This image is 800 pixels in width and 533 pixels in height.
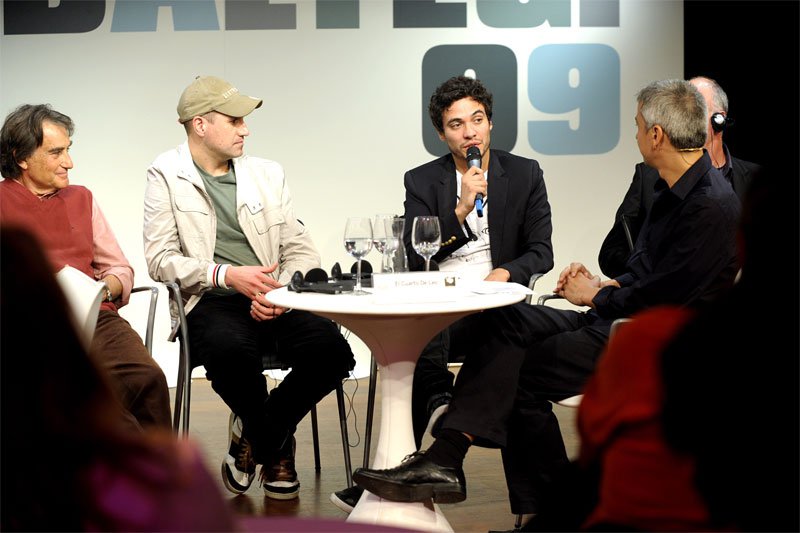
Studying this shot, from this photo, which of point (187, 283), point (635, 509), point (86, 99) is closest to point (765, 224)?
point (635, 509)

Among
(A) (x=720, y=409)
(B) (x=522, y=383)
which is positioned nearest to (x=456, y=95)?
(B) (x=522, y=383)

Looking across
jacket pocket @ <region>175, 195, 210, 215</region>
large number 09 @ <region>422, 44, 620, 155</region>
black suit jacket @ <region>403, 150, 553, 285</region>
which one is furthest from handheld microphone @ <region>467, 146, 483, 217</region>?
large number 09 @ <region>422, 44, 620, 155</region>

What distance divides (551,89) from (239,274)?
127 inches

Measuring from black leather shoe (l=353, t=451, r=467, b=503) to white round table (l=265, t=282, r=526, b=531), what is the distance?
3.1 inches

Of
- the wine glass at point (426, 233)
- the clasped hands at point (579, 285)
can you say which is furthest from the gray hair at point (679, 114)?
the wine glass at point (426, 233)

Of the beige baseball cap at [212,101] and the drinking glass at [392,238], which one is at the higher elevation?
the beige baseball cap at [212,101]

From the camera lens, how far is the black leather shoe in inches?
110

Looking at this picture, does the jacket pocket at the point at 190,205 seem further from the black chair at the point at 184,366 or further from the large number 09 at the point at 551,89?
the large number 09 at the point at 551,89

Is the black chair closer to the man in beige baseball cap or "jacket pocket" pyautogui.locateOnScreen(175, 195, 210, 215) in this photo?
the man in beige baseball cap

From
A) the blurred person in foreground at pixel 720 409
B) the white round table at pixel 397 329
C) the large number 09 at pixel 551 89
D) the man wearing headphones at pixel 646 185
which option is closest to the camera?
the blurred person in foreground at pixel 720 409

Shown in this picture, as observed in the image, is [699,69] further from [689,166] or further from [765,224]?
[765,224]

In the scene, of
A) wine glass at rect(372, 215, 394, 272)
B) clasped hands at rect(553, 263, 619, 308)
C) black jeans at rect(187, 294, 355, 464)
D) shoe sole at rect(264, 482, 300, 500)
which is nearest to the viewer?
wine glass at rect(372, 215, 394, 272)

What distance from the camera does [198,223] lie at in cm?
373

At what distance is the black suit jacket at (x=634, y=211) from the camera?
4.22m
